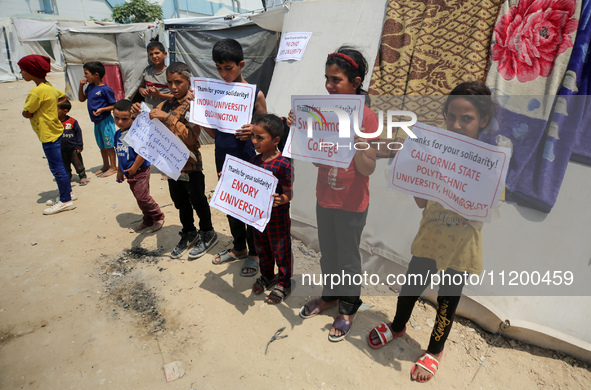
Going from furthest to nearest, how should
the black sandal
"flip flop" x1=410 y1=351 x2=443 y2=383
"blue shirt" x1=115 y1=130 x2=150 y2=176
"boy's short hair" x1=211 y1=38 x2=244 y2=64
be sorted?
1. "blue shirt" x1=115 y1=130 x2=150 y2=176
2. the black sandal
3. "boy's short hair" x1=211 y1=38 x2=244 y2=64
4. "flip flop" x1=410 y1=351 x2=443 y2=383

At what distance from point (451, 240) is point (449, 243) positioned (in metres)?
0.02

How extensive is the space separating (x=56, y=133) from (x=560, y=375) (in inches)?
221

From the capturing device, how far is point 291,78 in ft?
13.8

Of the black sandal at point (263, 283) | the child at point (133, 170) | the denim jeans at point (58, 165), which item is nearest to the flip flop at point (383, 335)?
the black sandal at point (263, 283)

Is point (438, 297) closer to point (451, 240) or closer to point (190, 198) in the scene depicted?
point (451, 240)

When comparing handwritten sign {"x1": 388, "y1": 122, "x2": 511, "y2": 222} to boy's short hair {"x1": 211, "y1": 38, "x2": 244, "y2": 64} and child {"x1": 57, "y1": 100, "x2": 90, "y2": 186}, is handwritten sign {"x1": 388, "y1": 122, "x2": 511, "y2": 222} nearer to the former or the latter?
boy's short hair {"x1": 211, "y1": 38, "x2": 244, "y2": 64}

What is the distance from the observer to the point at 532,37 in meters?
2.33

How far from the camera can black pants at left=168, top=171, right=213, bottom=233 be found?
316cm

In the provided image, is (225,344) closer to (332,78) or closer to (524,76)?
(332,78)

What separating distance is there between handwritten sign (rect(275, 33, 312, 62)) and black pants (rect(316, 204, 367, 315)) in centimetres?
260

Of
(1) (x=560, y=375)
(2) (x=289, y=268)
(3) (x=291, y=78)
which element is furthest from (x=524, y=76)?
(3) (x=291, y=78)

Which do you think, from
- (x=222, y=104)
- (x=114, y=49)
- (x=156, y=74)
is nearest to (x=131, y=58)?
(x=114, y=49)

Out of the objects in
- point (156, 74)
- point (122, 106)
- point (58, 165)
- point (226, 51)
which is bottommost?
point (58, 165)

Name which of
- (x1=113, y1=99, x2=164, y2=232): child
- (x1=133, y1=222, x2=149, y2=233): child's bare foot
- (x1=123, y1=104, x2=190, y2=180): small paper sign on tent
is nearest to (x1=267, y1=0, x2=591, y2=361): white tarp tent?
(x1=123, y1=104, x2=190, y2=180): small paper sign on tent
